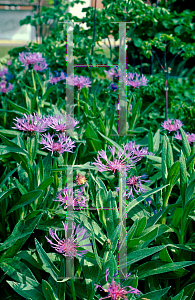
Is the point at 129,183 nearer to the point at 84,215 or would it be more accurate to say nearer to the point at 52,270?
the point at 84,215

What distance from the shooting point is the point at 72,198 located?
752 millimetres

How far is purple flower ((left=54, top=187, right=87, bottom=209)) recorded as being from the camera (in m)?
0.75

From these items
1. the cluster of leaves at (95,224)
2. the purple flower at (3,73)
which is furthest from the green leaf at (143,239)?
the purple flower at (3,73)

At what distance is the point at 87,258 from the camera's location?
715mm

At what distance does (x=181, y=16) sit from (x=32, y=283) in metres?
2.10

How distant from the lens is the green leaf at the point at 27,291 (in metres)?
0.65

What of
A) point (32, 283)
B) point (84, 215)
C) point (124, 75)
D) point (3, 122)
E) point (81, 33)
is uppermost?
point (81, 33)

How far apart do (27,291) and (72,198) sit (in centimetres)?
22

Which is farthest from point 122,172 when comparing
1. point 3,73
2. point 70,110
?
Result: point 3,73

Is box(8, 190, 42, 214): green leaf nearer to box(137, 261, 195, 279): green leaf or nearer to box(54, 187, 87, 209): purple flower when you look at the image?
box(54, 187, 87, 209): purple flower

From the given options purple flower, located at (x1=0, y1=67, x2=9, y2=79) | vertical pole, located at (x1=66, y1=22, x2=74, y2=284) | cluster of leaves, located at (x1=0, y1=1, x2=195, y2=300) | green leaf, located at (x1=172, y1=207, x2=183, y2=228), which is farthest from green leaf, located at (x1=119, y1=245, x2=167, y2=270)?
purple flower, located at (x1=0, y1=67, x2=9, y2=79)

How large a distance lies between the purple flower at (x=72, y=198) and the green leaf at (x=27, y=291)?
194 mm

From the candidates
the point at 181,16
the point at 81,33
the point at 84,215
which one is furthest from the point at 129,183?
the point at 181,16

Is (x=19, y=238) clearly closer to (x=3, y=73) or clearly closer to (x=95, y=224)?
(x=95, y=224)
